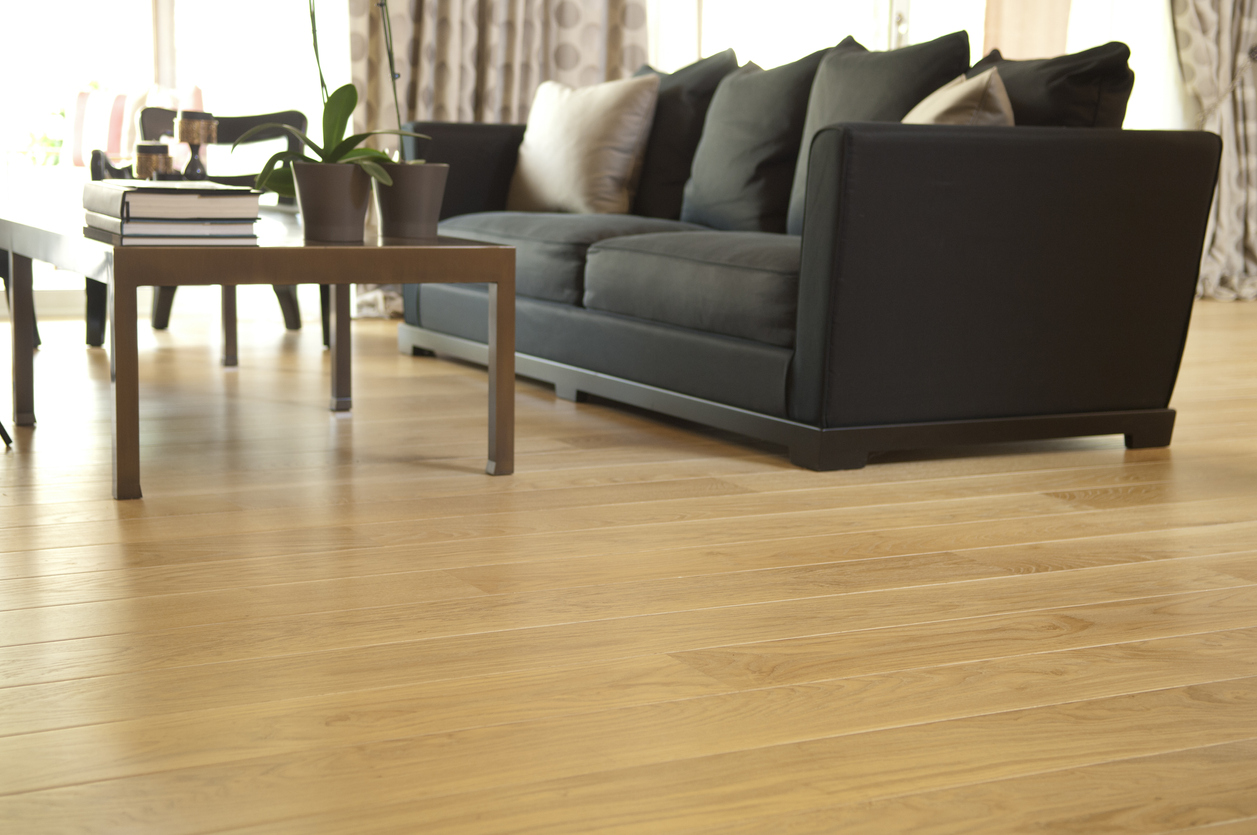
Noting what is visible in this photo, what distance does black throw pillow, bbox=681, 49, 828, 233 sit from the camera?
11.3ft

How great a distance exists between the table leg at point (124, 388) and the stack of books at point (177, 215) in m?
0.10

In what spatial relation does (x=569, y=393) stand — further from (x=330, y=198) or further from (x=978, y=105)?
(x=978, y=105)

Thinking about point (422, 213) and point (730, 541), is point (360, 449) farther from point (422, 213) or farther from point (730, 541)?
point (730, 541)

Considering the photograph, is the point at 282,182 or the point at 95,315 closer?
the point at 282,182

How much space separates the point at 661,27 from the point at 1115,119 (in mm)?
3013

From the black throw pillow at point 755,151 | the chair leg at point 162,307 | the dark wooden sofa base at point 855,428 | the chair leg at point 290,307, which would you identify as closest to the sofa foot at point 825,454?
the dark wooden sofa base at point 855,428

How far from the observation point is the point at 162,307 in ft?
14.2

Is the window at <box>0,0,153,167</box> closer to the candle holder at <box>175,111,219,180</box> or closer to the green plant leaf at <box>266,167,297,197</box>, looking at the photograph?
the candle holder at <box>175,111,219,180</box>

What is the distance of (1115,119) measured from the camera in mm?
2766

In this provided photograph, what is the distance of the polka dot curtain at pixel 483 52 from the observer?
4.88 metres

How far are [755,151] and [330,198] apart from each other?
4.77 feet

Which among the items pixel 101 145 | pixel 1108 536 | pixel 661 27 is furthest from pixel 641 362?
pixel 661 27

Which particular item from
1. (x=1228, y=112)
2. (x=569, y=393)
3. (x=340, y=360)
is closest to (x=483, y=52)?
(x=569, y=393)

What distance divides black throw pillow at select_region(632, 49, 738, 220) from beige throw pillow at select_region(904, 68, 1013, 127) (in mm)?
1166
